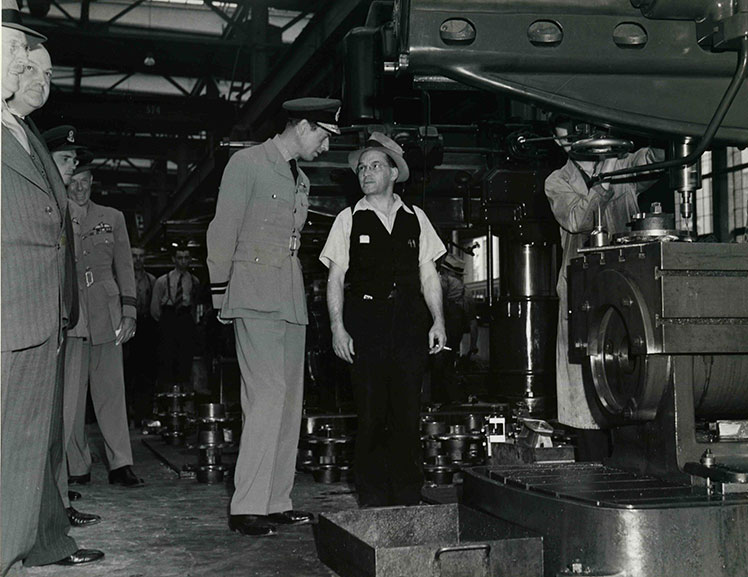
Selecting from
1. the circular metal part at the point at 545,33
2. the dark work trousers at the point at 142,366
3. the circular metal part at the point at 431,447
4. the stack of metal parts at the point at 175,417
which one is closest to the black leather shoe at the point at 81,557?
the circular metal part at the point at 431,447

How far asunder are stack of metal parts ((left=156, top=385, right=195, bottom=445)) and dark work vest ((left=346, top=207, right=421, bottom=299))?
310cm

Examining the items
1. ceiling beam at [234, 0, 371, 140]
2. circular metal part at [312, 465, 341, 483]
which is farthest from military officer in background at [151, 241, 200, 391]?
circular metal part at [312, 465, 341, 483]

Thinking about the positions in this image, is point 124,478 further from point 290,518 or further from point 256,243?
point 256,243

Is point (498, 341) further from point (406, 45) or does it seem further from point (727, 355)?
point (406, 45)

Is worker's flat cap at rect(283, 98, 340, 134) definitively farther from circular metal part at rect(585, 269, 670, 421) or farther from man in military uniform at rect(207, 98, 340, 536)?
circular metal part at rect(585, 269, 670, 421)

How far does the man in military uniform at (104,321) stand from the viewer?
430 centimetres

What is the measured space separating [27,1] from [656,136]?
875 cm

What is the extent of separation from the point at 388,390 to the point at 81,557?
1.27 meters

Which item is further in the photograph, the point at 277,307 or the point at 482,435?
the point at 482,435

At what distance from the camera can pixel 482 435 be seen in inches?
179

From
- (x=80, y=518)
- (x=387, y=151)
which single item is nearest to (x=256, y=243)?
(x=387, y=151)

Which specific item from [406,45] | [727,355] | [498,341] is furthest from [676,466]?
[498,341]

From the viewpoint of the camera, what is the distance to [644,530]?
192 cm

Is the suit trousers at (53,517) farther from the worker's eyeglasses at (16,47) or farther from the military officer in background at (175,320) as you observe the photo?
the military officer in background at (175,320)
